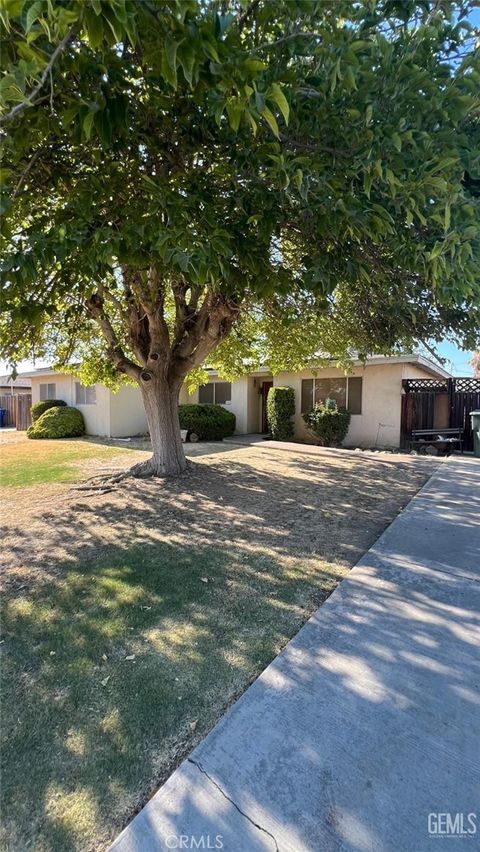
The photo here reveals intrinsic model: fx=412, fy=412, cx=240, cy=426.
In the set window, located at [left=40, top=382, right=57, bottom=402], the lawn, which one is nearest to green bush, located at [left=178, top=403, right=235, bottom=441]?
window, located at [left=40, top=382, right=57, bottom=402]

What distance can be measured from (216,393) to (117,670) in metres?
15.9

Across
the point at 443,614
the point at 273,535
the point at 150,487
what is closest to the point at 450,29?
the point at 443,614

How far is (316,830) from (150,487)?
624 cm

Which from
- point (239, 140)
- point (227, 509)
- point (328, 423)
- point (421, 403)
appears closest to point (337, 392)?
point (328, 423)

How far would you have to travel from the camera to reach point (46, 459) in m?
10.8

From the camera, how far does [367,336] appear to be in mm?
7867

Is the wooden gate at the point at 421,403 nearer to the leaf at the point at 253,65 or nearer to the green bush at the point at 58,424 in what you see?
the green bush at the point at 58,424

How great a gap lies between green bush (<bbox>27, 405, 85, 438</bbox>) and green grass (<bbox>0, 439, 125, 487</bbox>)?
0.87 meters

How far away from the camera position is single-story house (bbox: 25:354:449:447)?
1340cm

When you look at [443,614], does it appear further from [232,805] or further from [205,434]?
[205,434]

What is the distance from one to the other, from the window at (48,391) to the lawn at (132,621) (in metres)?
12.6

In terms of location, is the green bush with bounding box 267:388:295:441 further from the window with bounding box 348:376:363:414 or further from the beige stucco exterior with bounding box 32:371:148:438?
the beige stucco exterior with bounding box 32:371:148:438

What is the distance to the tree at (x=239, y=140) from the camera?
1978 millimetres

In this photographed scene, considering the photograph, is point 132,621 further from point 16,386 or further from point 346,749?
point 16,386
